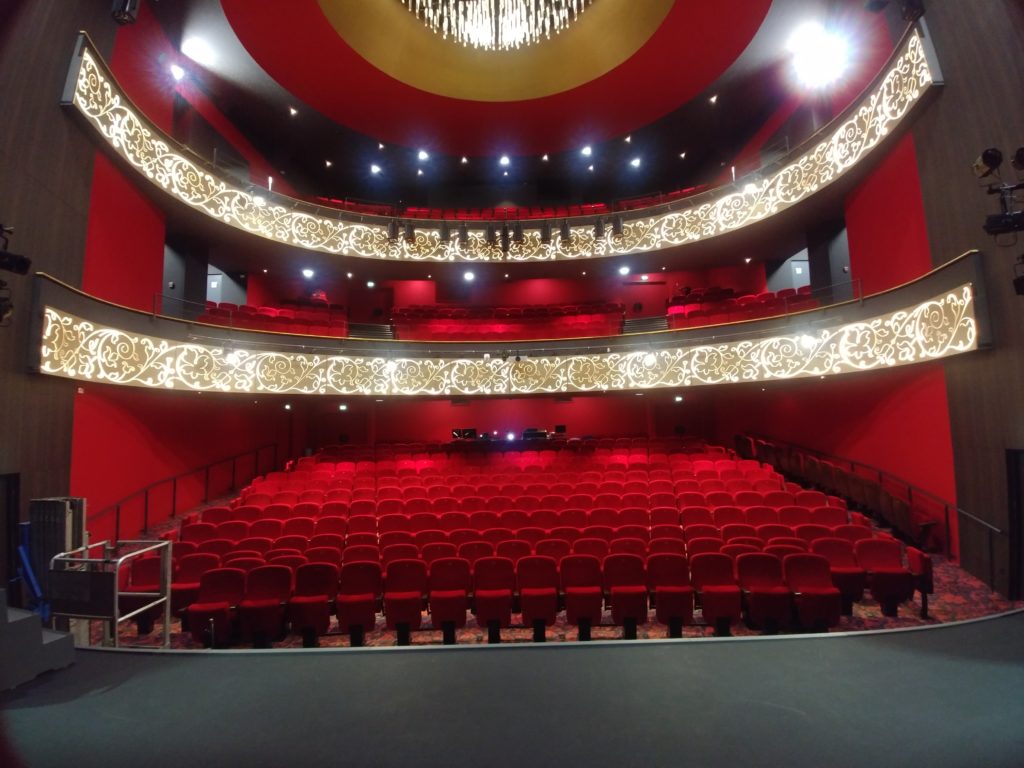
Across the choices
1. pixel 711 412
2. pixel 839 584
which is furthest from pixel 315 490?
pixel 711 412

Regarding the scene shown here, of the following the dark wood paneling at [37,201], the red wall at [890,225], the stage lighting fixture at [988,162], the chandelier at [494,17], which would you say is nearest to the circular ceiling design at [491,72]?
the chandelier at [494,17]

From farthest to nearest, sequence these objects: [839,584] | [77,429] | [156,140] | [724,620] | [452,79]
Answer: [452,79], [156,140], [77,429], [839,584], [724,620]

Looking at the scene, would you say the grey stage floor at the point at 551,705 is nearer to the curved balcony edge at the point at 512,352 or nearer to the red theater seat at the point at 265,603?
the red theater seat at the point at 265,603

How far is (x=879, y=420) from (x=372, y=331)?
11.8 m

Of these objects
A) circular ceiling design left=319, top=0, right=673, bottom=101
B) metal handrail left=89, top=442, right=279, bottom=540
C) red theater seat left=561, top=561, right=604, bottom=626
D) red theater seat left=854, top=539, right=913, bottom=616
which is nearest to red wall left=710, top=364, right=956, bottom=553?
red theater seat left=854, top=539, right=913, bottom=616

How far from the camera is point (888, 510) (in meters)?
7.58

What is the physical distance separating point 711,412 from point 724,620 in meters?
11.5

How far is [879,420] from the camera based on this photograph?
8.69 m

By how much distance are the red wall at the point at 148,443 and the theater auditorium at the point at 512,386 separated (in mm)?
85

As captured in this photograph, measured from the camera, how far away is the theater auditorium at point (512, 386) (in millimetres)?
3020

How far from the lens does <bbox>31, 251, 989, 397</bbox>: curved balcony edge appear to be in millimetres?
6047

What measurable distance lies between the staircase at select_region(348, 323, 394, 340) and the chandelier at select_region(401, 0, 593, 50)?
22.0 feet

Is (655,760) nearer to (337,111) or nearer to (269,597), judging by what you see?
(269,597)

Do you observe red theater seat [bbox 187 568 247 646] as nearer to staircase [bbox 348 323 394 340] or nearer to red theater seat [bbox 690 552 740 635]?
red theater seat [bbox 690 552 740 635]
